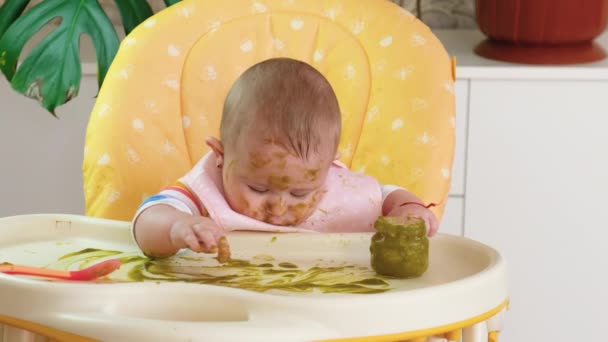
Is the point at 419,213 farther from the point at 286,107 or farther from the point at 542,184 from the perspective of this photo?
the point at 542,184

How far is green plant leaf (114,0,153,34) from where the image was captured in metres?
2.13

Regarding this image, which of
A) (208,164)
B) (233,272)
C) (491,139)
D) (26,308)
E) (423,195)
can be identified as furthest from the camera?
(491,139)

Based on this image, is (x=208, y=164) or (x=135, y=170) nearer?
(x=208, y=164)

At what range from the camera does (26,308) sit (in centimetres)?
107

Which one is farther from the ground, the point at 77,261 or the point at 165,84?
the point at 165,84

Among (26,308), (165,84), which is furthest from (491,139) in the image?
(26,308)

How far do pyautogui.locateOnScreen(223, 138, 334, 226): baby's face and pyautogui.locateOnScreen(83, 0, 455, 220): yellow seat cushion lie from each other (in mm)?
223

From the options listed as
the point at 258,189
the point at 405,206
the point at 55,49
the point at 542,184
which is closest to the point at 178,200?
the point at 258,189

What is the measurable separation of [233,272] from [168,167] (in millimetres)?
369

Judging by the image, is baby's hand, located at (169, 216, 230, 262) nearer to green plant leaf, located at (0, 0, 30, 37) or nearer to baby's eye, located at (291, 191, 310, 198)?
baby's eye, located at (291, 191, 310, 198)

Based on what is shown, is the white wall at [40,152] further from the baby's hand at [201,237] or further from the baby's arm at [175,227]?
the baby's hand at [201,237]

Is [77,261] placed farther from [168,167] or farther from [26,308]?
[168,167]

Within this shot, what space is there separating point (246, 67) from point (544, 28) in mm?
697

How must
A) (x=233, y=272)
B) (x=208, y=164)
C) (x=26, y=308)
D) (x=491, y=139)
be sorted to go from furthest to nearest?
(x=491, y=139) → (x=208, y=164) → (x=233, y=272) → (x=26, y=308)
